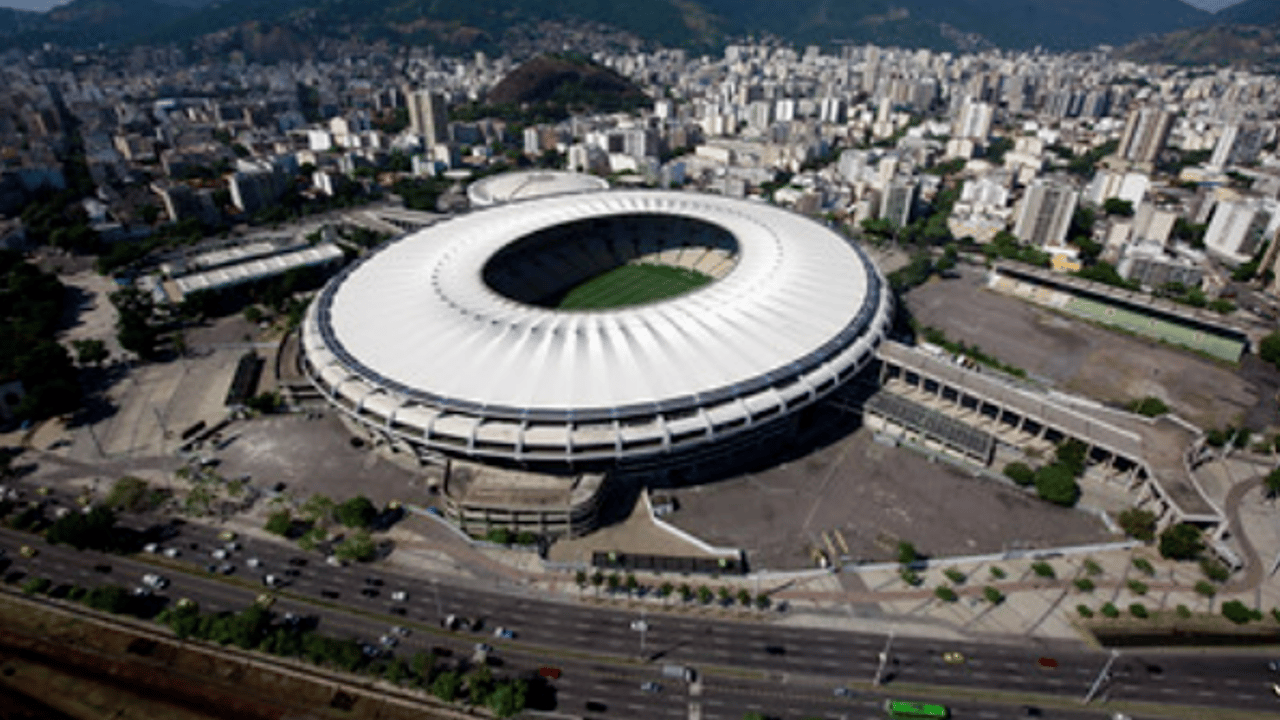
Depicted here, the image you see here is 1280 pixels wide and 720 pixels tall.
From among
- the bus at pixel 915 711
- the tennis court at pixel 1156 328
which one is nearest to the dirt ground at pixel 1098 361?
the tennis court at pixel 1156 328

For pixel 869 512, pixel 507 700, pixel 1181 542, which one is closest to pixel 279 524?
pixel 507 700

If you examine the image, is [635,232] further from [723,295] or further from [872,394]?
[872,394]

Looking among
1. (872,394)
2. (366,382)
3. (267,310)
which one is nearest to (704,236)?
(872,394)

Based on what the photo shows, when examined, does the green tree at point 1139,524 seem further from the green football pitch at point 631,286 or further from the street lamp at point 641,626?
the green football pitch at point 631,286

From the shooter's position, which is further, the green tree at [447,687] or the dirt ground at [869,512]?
the dirt ground at [869,512]

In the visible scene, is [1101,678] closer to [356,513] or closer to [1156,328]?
[356,513]

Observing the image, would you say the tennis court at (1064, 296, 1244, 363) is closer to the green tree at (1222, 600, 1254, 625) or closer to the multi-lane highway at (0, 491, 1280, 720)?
the green tree at (1222, 600, 1254, 625)

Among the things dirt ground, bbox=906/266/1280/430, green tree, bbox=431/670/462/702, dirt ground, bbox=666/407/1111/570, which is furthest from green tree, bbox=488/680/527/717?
dirt ground, bbox=906/266/1280/430
